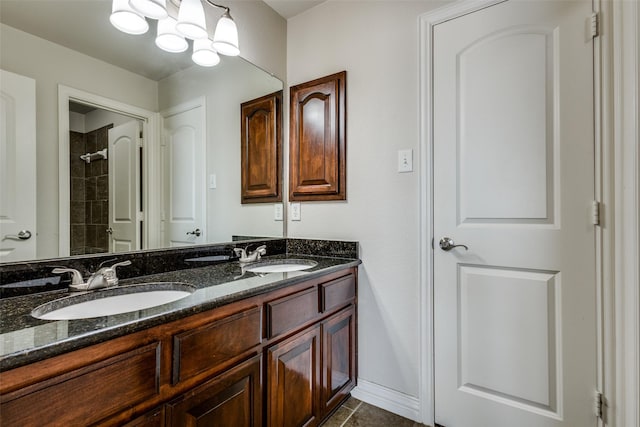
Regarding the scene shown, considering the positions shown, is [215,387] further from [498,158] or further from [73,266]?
[498,158]

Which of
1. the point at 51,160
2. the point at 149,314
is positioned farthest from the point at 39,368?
the point at 51,160

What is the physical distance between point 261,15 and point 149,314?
6.18 feet

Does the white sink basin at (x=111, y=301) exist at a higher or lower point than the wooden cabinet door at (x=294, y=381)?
higher

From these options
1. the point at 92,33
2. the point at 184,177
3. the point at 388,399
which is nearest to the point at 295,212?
the point at 184,177

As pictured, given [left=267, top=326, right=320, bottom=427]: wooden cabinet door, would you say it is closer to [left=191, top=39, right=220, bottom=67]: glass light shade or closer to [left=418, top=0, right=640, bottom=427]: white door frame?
[left=418, top=0, right=640, bottom=427]: white door frame

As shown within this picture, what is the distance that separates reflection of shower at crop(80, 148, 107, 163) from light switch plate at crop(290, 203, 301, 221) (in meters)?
1.08

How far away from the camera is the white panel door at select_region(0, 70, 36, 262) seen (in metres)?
1.01

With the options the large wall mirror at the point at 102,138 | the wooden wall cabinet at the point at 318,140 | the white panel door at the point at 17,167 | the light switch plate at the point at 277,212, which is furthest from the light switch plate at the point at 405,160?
the white panel door at the point at 17,167

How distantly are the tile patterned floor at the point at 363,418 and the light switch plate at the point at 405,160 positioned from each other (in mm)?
1287

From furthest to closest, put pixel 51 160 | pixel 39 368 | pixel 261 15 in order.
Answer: pixel 261 15
pixel 51 160
pixel 39 368

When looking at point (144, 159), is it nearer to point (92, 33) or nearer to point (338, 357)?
point (92, 33)

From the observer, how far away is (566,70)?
50.5 inches

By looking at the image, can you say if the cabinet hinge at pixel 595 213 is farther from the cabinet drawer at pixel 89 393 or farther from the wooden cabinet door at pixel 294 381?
the cabinet drawer at pixel 89 393

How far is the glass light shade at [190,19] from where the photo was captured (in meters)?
1.39
